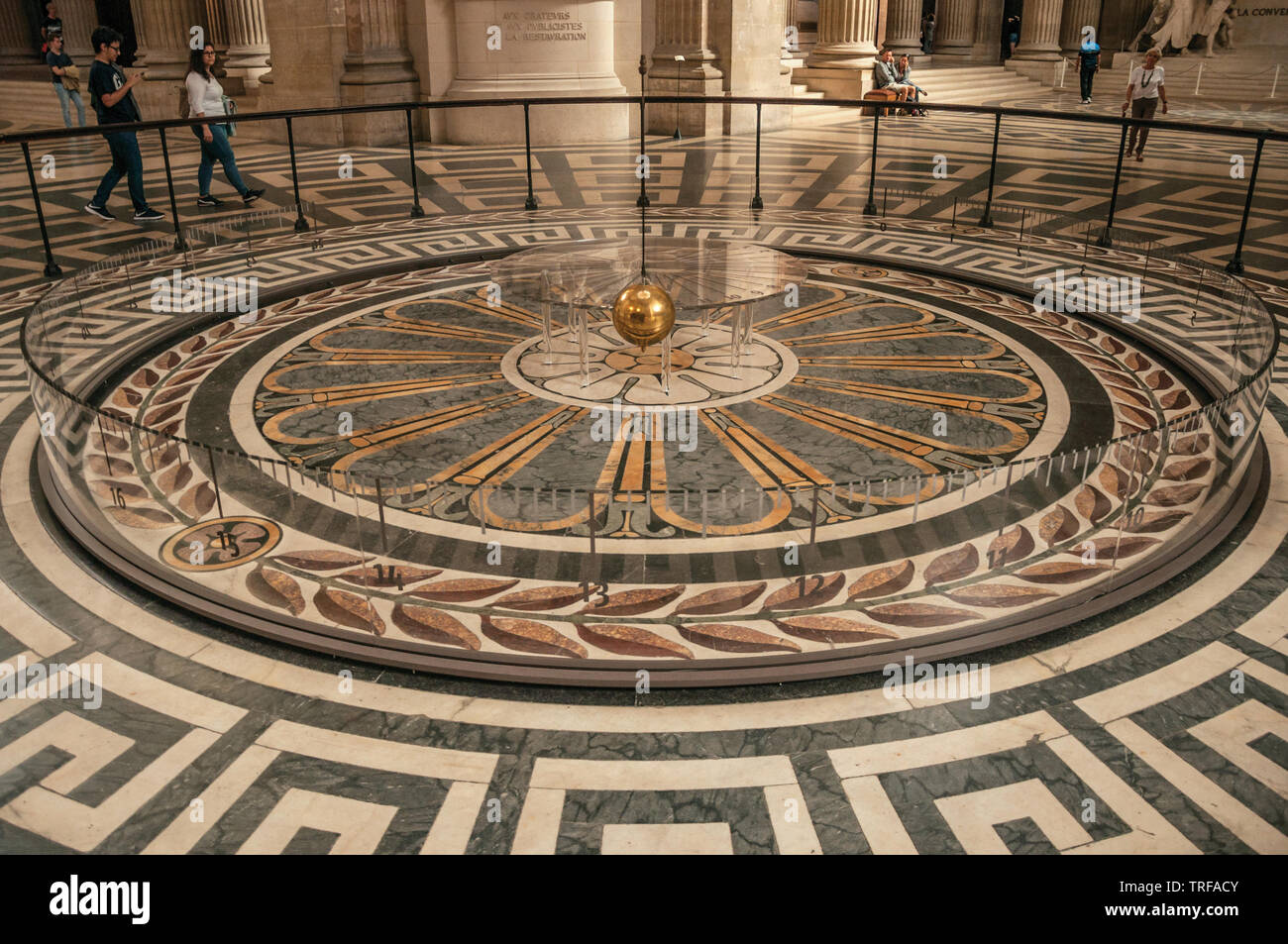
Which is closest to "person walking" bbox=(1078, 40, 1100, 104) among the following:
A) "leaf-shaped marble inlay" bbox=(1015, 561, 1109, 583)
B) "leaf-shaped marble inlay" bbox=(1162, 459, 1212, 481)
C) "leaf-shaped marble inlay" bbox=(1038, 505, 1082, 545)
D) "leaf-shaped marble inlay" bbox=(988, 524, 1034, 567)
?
"leaf-shaped marble inlay" bbox=(1162, 459, 1212, 481)

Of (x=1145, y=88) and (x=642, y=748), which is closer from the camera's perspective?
(x=642, y=748)

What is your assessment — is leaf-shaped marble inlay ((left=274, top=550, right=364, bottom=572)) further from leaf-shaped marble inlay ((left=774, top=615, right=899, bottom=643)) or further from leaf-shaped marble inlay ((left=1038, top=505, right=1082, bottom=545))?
leaf-shaped marble inlay ((left=1038, top=505, right=1082, bottom=545))

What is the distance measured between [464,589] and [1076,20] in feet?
81.4

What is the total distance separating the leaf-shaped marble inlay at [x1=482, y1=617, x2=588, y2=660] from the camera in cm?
317

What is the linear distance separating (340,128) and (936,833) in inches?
507

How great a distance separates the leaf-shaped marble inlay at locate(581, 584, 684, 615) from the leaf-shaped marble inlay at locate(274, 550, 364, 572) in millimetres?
897

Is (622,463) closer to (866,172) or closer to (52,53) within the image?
(866,172)

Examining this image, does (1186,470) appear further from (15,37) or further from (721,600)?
(15,37)

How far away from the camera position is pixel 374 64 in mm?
13078

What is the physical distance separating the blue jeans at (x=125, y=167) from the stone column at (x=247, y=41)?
7.35 metres

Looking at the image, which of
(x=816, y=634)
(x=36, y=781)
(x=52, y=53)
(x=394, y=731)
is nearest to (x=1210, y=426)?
(x=816, y=634)

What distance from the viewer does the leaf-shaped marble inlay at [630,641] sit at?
3170 mm

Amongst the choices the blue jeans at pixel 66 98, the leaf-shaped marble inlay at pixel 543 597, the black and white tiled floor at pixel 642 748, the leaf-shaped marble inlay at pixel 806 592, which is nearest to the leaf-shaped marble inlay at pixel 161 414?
the black and white tiled floor at pixel 642 748

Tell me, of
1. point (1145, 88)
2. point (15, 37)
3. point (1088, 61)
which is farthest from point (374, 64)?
point (15, 37)
